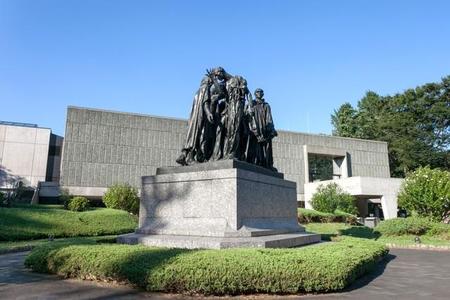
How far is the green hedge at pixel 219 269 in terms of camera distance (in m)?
5.57

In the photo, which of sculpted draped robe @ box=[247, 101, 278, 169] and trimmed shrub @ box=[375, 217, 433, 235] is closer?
sculpted draped robe @ box=[247, 101, 278, 169]

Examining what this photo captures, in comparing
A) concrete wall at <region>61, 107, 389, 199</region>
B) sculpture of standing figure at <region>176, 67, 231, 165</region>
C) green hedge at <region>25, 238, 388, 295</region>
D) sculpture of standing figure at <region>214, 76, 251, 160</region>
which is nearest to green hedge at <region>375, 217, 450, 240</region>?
sculpture of standing figure at <region>214, 76, 251, 160</region>

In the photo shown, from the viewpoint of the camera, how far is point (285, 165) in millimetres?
42344

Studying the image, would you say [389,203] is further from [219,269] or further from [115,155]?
[219,269]

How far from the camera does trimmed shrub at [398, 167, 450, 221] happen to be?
21641 mm

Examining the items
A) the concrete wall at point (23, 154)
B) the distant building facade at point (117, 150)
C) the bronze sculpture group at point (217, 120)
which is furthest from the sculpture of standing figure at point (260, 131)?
the concrete wall at point (23, 154)

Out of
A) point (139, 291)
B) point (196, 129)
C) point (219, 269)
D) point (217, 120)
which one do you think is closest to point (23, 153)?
point (196, 129)

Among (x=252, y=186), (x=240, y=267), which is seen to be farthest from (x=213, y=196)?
(x=240, y=267)

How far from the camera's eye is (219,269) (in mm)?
5582

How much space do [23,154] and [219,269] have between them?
38235 mm

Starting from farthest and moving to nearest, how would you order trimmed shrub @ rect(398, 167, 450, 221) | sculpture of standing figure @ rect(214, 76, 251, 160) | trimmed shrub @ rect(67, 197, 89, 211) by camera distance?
1. trimmed shrub @ rect(67, 197, 89, 211)
2. trimmed shrub @ rect(398, 167, 450, 221)
3. sculpture of standing figure @ rect(214, 76, 251, 160)

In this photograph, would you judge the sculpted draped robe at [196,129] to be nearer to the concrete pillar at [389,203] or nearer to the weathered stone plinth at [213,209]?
the weathered stone plinth at [213,209]

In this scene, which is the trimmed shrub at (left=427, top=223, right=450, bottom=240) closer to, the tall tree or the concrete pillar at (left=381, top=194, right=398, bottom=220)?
the concrete pillar at (left=381, top=194, right=398, bottom=220)

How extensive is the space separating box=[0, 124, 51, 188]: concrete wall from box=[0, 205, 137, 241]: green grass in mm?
20614
